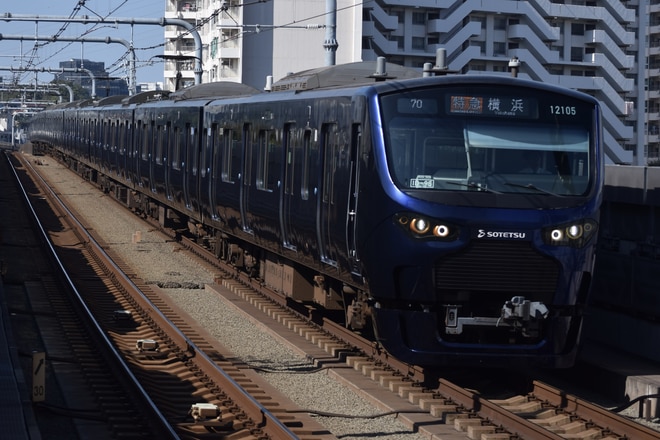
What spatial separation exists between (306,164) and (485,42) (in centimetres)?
5303

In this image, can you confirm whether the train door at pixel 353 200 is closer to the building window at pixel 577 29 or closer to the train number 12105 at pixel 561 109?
the train number 12105 at pixel 561 109

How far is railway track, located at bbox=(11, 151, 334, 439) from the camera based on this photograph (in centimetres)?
870

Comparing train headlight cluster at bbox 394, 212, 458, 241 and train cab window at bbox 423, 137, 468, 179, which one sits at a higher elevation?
train cab window at bbox 423, 137, 468, 179

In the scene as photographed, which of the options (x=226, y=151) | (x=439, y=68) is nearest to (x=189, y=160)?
(x=226, y=151)

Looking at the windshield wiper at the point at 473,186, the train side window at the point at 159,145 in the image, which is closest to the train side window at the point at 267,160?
the windshield wiper at the point at 473,186

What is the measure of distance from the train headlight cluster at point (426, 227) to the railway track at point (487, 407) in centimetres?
131

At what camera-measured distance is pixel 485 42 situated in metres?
63.5

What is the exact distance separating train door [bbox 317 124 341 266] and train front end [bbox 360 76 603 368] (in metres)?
1.17

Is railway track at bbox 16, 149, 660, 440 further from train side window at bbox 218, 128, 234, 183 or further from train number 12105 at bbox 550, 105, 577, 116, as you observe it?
train side window at bbox 218, 128, 234, 183

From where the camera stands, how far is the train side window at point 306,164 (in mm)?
11977

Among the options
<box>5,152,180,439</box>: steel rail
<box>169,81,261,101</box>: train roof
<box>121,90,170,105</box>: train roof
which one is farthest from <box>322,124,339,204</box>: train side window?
<box>121,90,170,105</box>: train roof

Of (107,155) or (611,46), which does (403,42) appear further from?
(107,155)

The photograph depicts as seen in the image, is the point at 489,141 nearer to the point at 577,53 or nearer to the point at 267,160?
the point at 267,160

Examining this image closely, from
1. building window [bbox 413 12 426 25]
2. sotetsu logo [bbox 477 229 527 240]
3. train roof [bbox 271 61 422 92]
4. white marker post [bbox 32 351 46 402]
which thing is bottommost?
white marker post [bbox 32 351 46 402]
